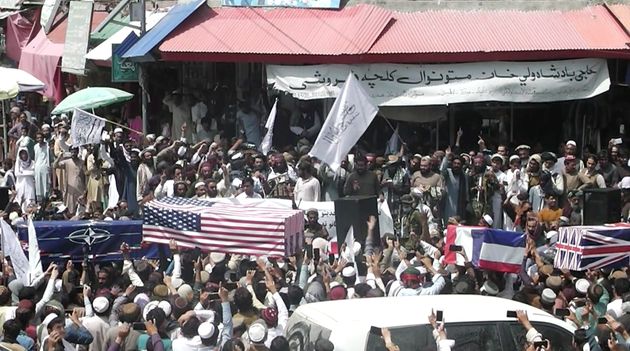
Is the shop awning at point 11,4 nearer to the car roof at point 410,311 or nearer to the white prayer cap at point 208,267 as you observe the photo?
the white prayer cap at point 208,267

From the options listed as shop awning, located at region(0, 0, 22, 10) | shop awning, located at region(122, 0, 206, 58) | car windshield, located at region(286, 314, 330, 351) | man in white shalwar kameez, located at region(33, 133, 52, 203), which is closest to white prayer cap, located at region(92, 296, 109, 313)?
car windshield, located at region(286, 314, 330, 351)

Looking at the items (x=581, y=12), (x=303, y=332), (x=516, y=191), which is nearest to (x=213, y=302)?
(x=303, y=332)

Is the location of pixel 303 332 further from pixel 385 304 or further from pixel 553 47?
pixel 553 47

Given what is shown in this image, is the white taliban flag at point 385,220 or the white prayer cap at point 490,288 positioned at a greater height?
the white taliban flag at point 385,220

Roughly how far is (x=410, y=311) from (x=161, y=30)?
41.7ft

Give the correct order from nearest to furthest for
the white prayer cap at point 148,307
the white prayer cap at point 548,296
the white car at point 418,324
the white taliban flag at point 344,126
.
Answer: the white car at point 418,324 < the white prayer cap at point 148,307 < the white prayer cap at point 548,296 < the white taliban flag at point 344,126

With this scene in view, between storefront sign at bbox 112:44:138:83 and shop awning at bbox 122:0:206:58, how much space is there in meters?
0.35

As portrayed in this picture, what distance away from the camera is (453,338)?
770cm

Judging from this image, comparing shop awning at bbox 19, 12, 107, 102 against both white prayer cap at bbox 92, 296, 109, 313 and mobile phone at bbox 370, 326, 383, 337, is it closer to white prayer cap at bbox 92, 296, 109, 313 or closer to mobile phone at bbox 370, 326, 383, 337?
white prayer cap at bbox 92, 296, 109, 313

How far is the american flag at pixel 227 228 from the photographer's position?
10789 millimetres

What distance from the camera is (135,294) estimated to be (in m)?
9.80

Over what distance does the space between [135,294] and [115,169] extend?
6421mm

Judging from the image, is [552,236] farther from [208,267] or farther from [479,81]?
[479,81]

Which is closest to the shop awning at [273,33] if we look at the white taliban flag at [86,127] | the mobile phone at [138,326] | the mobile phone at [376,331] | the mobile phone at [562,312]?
the white taliban flag at [86,127]
